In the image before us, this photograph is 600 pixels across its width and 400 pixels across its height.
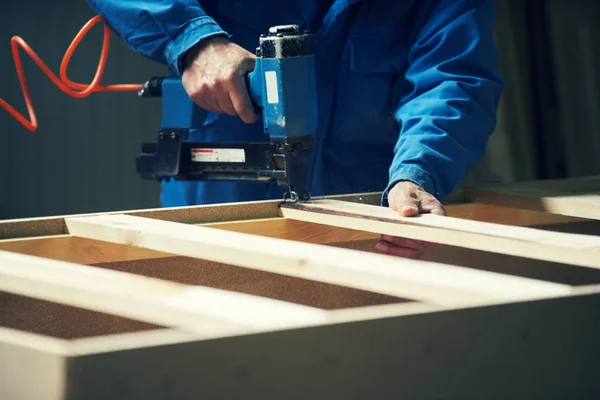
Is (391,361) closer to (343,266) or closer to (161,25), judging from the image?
(343,266)

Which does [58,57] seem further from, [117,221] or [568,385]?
[568,385]

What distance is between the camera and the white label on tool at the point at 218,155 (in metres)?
1.90

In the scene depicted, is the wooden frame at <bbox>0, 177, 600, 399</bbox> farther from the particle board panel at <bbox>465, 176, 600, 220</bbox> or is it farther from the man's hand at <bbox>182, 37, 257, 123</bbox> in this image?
the man's hand at <bbox>182, 37, 257, 123</bbox>

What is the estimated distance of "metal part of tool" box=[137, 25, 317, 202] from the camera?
170cm

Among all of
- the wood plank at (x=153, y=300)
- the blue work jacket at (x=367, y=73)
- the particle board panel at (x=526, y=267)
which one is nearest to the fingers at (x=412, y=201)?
the blue work jacket at (x=367, y=73)

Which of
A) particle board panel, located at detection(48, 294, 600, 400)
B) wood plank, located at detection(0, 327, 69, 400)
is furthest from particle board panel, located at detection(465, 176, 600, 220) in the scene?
wood plank, located at detection(0, 327, 69, 400)

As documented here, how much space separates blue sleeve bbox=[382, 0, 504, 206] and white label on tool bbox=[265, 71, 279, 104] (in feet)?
0.90

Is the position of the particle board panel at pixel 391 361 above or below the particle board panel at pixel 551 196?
below

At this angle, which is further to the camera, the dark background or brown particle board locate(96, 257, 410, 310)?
the dark background

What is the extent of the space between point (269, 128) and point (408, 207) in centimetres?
35

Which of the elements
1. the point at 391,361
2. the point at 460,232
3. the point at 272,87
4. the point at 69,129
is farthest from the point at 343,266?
the point at 69,129

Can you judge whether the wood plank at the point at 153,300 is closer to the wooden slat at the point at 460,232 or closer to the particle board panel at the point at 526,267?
the wooden slat at the point at 460,232

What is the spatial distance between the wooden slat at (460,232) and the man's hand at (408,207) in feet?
0.07

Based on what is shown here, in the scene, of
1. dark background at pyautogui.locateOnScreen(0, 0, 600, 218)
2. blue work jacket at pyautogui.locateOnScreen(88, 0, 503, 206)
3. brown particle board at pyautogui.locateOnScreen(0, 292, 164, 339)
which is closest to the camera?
brown particle board at pyautogui.locateOnScreen(0, 292, 164, 339)
